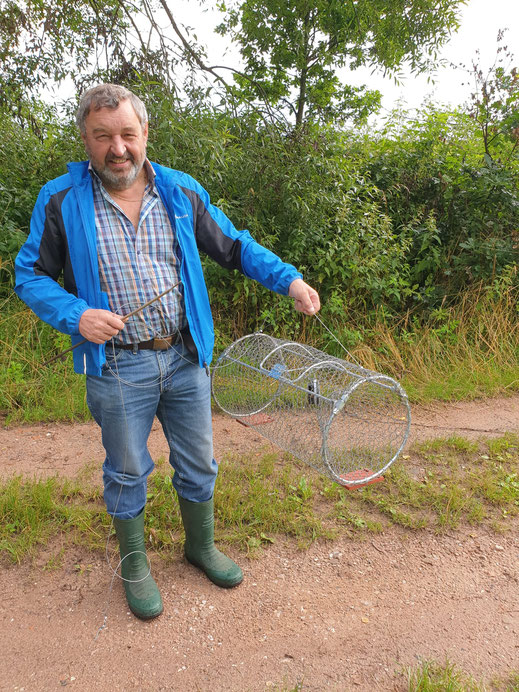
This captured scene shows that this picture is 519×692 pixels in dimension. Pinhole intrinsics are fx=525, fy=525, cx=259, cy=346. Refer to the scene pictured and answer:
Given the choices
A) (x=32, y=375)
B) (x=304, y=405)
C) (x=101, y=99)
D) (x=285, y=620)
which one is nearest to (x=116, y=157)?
(x=101, y=99)

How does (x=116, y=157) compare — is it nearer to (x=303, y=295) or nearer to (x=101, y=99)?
(x=101, y=99)

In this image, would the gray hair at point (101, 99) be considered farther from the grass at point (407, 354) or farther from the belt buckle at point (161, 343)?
the grass at point (407, 354)

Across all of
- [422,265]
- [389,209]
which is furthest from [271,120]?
[422,265]

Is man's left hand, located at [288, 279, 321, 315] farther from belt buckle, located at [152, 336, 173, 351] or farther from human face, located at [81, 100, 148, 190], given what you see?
human face, located at [81, 100, 148, 190]

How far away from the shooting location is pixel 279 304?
5.51 m

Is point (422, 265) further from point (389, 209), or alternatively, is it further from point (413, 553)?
point (413, 553)

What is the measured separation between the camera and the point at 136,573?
2.51 m

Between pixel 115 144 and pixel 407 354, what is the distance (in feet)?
14.3

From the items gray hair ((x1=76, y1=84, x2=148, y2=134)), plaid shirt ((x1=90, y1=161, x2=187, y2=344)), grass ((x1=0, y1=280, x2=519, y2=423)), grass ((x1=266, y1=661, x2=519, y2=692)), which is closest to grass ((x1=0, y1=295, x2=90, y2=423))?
grass ((x1=0, y1=280, x2=519, y2=423))

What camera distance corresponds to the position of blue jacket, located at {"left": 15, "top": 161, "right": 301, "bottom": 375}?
80.2 inches

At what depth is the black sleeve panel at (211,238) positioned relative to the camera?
234 cm

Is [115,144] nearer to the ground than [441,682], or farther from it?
farther from it

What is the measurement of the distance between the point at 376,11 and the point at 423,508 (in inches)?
234

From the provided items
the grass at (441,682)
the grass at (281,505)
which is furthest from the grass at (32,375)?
the grass at (441,682)
